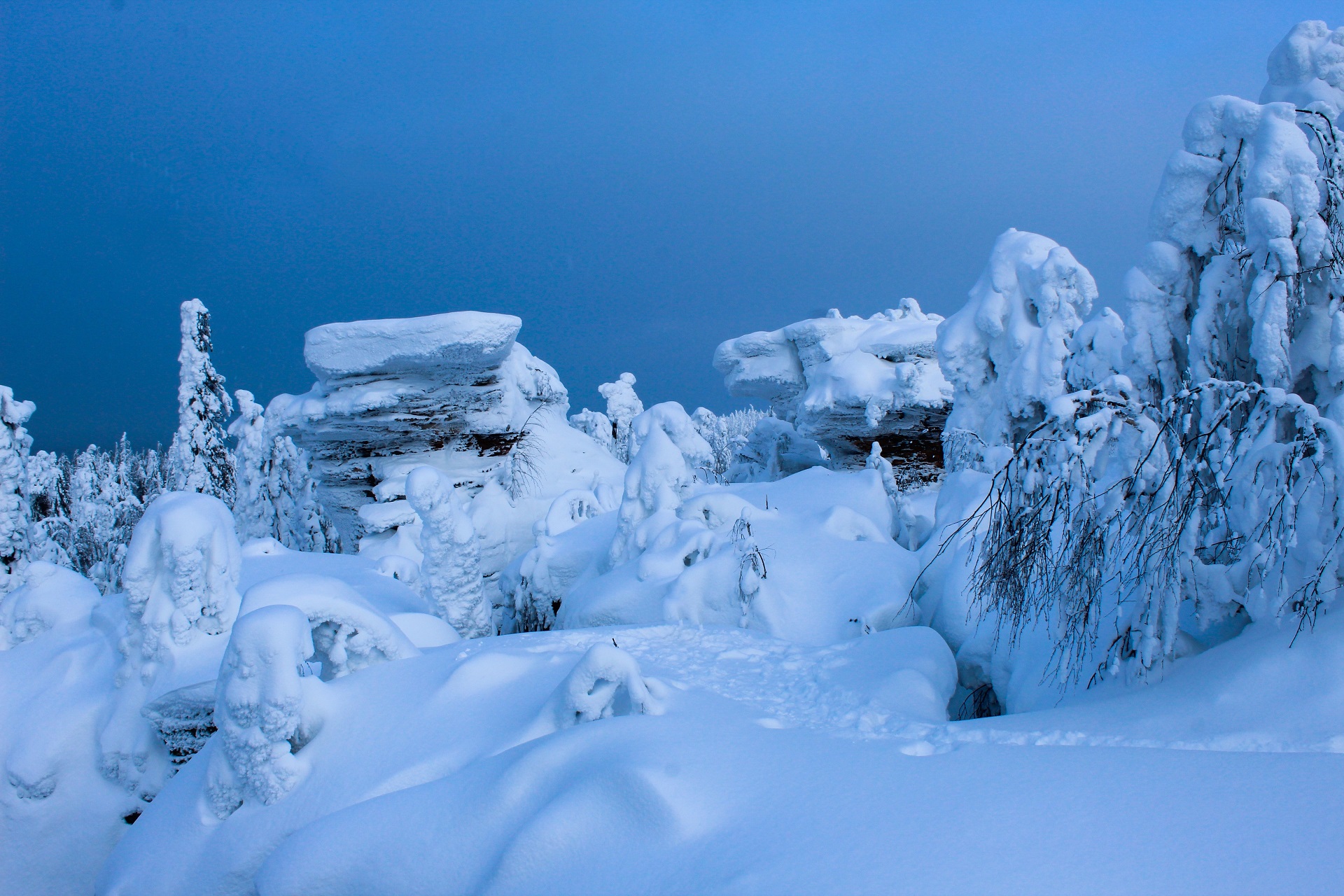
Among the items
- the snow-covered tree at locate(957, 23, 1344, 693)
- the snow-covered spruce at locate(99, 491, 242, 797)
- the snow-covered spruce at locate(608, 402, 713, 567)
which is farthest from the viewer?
the snow-covered spruce at locate(608, 402, 713, 567)

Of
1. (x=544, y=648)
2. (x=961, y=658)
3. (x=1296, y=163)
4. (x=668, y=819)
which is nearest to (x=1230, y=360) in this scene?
(x=1296, y=163)

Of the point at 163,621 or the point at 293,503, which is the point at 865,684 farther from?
the point at 293,503

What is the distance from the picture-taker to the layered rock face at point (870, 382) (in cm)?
1997

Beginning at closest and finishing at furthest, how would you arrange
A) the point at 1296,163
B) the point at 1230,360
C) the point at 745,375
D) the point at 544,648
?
the point at 1296,163 < the point at 1230,360 < the point at 544,648 < the point at 745,375

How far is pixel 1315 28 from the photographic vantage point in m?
5.43

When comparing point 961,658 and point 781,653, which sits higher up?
point 781,653

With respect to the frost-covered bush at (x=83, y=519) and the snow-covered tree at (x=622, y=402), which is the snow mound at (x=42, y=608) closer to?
the frost-covered bush at (x=83, y=519)

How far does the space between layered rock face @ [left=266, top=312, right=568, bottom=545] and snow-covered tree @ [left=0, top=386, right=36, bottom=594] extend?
489 centimetres

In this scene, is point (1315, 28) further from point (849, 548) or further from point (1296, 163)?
point (849, 548)

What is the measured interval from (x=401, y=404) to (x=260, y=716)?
14321 millimetres

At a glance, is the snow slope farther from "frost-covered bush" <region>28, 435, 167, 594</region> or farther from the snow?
"frost-covered bush" <region>28, 435, 167, 594</region>

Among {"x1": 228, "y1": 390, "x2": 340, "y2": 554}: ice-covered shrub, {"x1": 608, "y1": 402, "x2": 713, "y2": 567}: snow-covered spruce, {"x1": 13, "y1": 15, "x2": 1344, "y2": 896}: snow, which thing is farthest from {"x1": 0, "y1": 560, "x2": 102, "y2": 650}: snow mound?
{"x1": 228, "y1": 390, "x2": 340, "y2": 554}: ice-covered shrub

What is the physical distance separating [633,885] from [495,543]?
49.0ft

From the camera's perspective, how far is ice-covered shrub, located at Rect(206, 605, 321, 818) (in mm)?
4227
